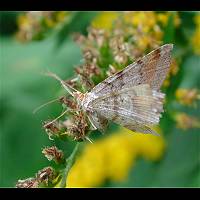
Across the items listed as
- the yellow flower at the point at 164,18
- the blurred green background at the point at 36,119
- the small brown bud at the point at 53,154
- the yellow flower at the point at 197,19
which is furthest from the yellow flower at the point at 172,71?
the small brown bud at the point at 53,154

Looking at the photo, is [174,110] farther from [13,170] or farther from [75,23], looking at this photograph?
[13,170]

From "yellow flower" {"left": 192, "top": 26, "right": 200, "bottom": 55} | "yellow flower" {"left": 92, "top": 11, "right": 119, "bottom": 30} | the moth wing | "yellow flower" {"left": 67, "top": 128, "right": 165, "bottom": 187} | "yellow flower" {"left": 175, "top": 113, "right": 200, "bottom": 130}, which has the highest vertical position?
"yellow flower" {"left": 92, "top": 11, "right": 119, "bottom": 30}

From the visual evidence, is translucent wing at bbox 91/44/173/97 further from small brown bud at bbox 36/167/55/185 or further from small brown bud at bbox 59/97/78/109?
small brown bud at bbox 36/167/55/185

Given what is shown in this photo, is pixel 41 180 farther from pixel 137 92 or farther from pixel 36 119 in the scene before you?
pixel 36 119

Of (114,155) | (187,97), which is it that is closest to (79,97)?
(187,97)

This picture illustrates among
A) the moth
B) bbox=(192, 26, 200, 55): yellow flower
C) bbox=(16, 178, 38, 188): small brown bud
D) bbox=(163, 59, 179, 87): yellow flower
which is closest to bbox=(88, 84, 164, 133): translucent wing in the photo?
the moth

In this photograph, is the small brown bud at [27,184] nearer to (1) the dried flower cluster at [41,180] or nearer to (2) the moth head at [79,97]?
(1) the dried flower cluster at [41,180]
